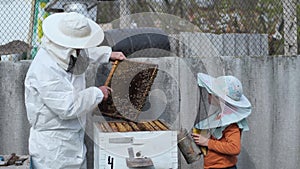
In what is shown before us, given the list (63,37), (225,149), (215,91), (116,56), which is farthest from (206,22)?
(63,37)

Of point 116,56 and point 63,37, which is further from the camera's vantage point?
point 116,56

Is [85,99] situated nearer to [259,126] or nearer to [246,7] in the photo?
[259,126]

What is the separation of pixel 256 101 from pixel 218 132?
43.7 inches

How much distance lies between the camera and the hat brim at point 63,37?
353cm

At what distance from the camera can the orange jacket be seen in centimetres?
374

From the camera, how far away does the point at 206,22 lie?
535cm

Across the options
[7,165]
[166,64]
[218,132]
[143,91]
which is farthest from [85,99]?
[166,64]

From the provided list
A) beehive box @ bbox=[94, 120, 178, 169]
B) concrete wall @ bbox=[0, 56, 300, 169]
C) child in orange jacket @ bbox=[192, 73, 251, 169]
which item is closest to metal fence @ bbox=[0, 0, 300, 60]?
concrete wall @ bbox=[0, 56, 300, 169]

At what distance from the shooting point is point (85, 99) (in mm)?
3523

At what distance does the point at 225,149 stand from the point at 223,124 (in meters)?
0.18

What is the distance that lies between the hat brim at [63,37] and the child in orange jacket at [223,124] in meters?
0.85

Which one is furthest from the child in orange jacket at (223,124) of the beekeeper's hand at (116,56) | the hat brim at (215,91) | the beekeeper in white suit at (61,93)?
the beekeeper in white suit at (61,93)

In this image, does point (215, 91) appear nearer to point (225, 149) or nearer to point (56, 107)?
point (225, 149)

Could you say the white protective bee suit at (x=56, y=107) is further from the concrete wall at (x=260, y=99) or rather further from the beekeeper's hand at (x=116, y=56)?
the concrete wall at (x=260, y=99)
